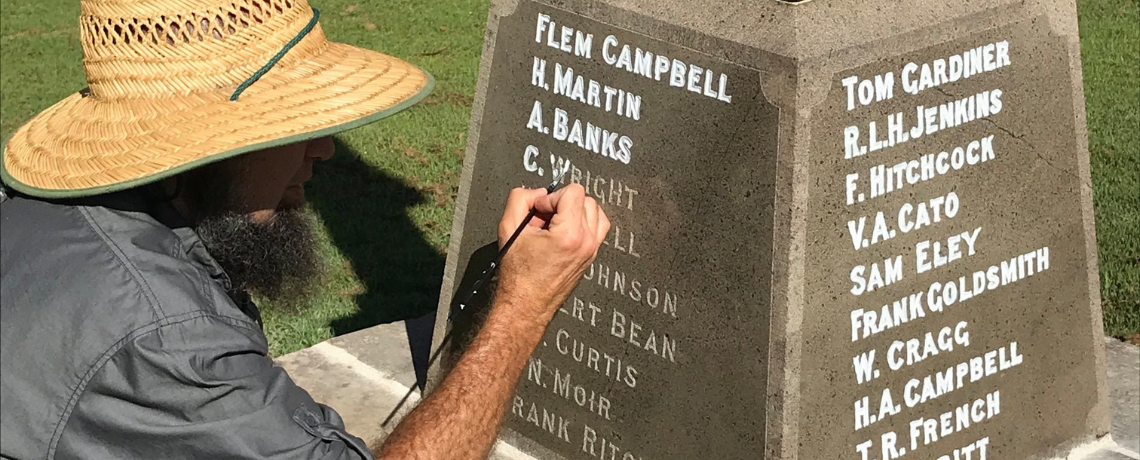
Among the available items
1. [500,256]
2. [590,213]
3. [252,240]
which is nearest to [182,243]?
[252,240]

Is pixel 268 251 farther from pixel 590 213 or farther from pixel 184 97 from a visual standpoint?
pixel 590 213

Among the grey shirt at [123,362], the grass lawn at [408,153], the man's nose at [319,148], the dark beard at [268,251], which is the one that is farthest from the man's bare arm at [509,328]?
the grass lawn at [408,153]

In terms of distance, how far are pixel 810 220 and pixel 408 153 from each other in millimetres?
4121

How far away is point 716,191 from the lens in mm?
3201

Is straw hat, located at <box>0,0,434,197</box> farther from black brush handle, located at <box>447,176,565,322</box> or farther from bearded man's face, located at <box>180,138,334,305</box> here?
black brush handle, located at <box>447,176,565,322</box>

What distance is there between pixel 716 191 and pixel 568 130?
0.53 m

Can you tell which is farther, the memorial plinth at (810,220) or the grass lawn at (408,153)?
the grass lawn at (408,153)

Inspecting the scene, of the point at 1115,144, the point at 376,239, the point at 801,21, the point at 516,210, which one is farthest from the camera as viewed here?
the point at 1115,144

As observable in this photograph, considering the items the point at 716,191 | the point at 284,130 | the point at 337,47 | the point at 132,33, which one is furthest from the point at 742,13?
the point at 132,33

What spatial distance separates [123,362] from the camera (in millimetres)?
2316

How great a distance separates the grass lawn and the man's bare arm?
748 millimetres

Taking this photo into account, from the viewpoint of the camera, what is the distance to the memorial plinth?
307 centimetres

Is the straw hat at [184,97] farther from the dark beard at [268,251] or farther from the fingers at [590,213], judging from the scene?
the fingers at [590,213]

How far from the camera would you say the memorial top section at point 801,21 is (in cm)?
297
